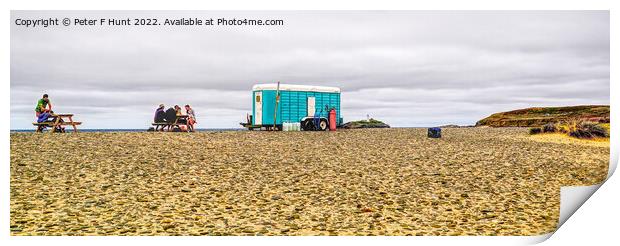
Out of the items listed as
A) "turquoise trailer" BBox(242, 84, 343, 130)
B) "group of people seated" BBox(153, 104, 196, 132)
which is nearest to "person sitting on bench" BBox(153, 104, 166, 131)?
"group of people seated" BBox(153, 104, 196, 132)

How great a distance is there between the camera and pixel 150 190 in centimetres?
1059

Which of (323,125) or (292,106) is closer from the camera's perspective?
(292,106)

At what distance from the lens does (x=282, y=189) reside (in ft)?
35.5

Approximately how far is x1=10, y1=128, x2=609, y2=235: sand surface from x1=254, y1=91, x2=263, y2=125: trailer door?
14.1m

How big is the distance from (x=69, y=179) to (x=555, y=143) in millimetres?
17437

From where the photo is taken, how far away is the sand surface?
8375mm

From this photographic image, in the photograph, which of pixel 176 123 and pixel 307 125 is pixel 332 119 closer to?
pixel 307 125

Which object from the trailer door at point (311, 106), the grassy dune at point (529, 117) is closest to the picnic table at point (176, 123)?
the trailer door at point (311, 106)

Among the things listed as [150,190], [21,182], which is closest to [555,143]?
[150,190]

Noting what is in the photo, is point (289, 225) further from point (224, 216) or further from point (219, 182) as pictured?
point (219, 182)

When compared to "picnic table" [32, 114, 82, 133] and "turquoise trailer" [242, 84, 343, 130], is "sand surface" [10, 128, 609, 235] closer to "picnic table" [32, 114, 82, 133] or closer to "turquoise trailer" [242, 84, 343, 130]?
"picnic table" [32, 114, 82, 133]

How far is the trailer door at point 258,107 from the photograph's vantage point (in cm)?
3175

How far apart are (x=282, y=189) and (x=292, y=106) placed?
21.8m

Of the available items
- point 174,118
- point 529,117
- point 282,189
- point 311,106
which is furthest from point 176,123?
point 529,117
